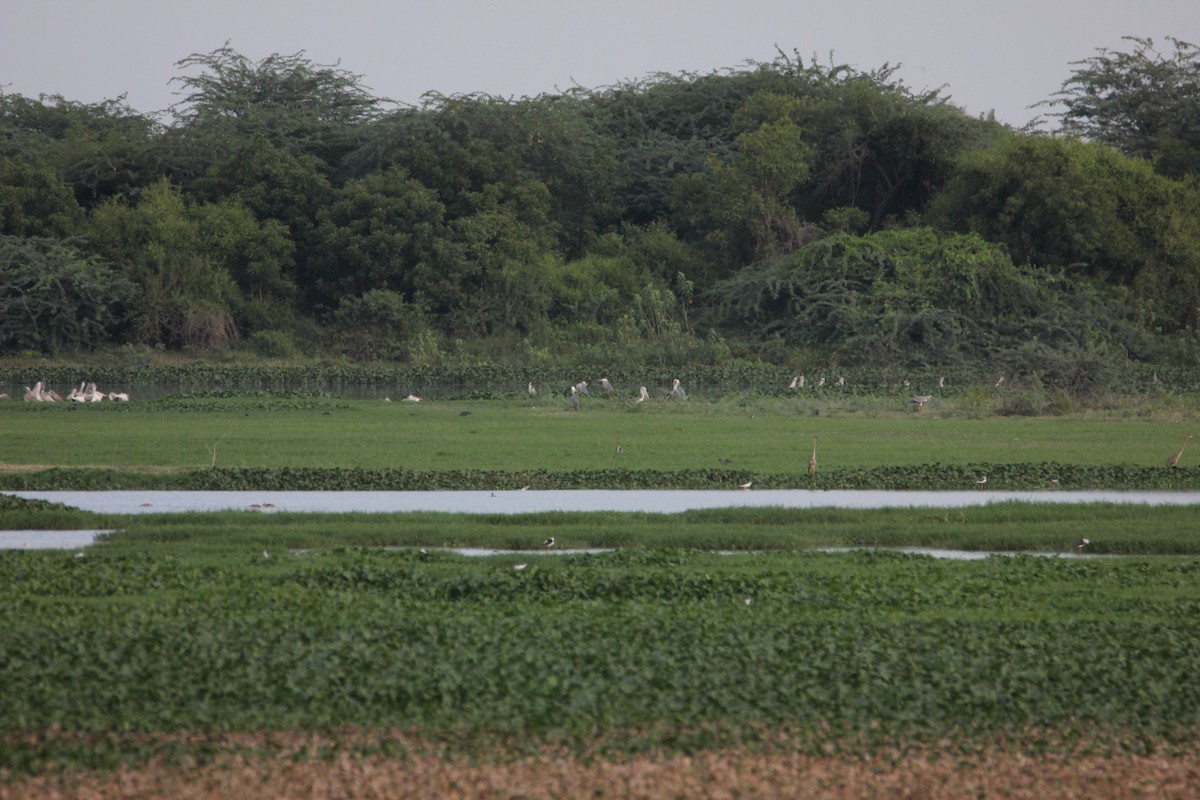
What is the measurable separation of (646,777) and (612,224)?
43.3m

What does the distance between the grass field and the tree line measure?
82.0 feet

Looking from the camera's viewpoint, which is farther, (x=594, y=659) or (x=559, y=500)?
(x=559, y=500)

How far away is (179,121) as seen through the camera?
4788 cm

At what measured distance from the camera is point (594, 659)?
24.5 ft

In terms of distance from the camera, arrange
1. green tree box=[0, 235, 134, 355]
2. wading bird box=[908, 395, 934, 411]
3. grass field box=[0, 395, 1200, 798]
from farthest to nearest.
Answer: green tree box=[0, 235, 134, 355] < wading bird box=[908, 395, 934, 411] < grass field box=[0, 395, 1200, 798]

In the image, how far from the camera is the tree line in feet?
125

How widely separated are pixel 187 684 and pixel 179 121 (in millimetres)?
44831

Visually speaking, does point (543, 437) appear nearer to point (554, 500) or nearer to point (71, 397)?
point (554, 500)

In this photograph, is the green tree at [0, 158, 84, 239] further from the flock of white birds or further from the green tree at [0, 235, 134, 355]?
the flock of white birds

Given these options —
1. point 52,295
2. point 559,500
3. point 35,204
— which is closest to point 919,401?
point 559,500

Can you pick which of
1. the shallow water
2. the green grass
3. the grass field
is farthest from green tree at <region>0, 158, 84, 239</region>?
the grass field

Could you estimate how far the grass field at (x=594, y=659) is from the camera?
A: 612cm

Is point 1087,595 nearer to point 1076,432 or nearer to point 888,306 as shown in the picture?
point 1076,432

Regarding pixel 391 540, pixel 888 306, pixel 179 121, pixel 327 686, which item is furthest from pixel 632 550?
pixel 179 121
